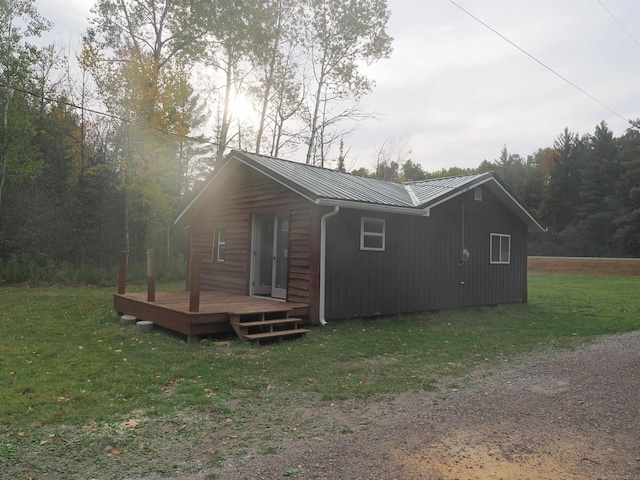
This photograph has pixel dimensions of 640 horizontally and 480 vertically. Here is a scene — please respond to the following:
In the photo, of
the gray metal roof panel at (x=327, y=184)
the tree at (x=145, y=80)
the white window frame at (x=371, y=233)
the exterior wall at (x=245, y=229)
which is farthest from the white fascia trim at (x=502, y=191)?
the tree at (x=145, y=80)

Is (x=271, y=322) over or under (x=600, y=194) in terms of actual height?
under

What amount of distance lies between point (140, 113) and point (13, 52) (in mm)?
5108

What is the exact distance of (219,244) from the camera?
39.3 ft

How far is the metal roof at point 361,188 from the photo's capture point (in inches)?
345

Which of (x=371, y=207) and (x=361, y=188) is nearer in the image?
(x=371, y=207)

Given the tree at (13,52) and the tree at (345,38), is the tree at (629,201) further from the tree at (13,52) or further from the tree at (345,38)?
the tree at (13,52)

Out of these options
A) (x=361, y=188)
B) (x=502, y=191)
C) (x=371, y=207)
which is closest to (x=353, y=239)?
(x=371, y=207)

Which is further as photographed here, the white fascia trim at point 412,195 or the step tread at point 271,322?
the white fascia trim at point 412,195

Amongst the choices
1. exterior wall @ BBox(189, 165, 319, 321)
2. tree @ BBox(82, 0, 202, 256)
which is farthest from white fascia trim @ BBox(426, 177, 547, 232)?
tree @ BBox(82, 0, 202, 256)

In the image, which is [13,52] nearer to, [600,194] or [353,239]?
[353,239]

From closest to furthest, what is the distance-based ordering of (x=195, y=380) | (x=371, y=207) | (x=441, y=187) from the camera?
(x=195, y=380) < (x=371, y=207) < (x=441, y=187)

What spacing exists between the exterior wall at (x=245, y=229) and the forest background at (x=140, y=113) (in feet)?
11.2

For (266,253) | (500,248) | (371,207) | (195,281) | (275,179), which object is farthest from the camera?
(500,248)

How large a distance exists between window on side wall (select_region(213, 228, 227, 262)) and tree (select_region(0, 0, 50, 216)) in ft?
30.8
